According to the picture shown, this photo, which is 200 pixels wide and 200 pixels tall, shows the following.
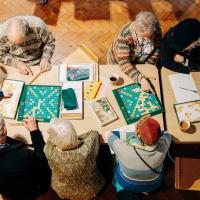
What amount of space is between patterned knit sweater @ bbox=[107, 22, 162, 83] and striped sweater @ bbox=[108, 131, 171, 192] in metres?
0.72

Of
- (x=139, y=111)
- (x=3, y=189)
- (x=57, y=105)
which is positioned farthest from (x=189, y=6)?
(x=3, y=189)

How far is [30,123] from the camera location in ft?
9.12

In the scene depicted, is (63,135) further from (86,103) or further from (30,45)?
(30,45)

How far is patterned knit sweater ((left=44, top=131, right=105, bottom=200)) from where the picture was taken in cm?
243

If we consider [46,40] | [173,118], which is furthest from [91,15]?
[173,118]

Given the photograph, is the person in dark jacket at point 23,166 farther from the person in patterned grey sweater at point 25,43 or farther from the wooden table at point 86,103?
the person in patterned grey sweater at point 25,43

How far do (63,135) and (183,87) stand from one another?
4.41ft

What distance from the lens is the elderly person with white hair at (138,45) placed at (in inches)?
115

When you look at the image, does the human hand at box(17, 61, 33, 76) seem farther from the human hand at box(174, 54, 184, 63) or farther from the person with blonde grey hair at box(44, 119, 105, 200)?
the human hand at box(174, 54, 184, 63)

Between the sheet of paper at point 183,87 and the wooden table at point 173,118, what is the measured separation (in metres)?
0.04

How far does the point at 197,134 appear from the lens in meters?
2.79

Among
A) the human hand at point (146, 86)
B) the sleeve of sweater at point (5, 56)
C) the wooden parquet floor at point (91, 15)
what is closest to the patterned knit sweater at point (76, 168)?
the human hand at point (146, 86)

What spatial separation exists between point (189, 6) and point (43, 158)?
3.51 metres

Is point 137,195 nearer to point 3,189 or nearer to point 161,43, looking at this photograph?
point 3,189
